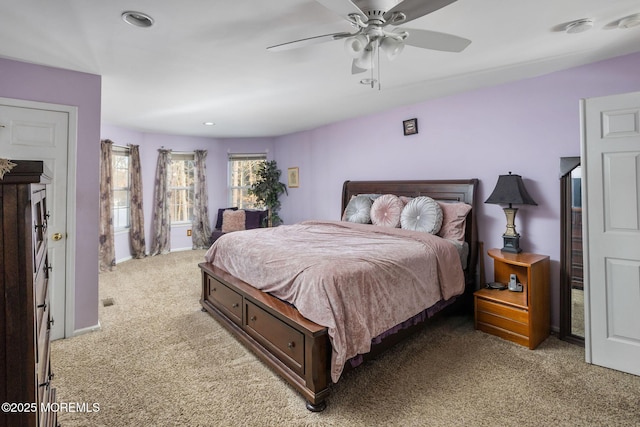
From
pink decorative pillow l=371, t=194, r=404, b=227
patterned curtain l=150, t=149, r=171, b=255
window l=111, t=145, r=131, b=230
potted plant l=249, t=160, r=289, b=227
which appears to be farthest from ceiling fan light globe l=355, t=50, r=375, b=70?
patterned curtain l=150, t=149, r=171, b=255

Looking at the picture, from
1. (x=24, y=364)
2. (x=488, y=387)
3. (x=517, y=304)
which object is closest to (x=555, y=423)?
(x=488, y=387)

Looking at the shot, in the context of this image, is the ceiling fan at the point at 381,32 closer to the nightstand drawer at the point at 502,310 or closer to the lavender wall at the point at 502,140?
the lavender wall at the point at 502,140

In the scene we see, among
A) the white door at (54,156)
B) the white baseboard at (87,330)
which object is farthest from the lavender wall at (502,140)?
the white baseboard at (87,330)

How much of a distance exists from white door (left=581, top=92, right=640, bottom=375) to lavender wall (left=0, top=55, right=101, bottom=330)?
13.4 feet

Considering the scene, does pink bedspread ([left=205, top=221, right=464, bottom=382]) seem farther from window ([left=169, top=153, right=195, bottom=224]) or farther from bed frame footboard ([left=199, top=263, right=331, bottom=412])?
window ([left=169, top=153, right=195, bottom=224])

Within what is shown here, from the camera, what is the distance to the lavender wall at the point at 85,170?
2.79 metres

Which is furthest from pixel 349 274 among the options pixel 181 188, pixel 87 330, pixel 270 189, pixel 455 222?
pixel 181 188

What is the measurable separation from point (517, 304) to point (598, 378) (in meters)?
0.67

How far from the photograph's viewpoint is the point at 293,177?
20.6 ft

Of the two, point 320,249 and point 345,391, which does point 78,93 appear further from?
point 345,391

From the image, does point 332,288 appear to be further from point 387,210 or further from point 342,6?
point 387,210

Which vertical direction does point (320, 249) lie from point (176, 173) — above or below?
below

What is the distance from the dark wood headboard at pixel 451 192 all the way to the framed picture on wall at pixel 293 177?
2069 mm

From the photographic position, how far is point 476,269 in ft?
11.2
